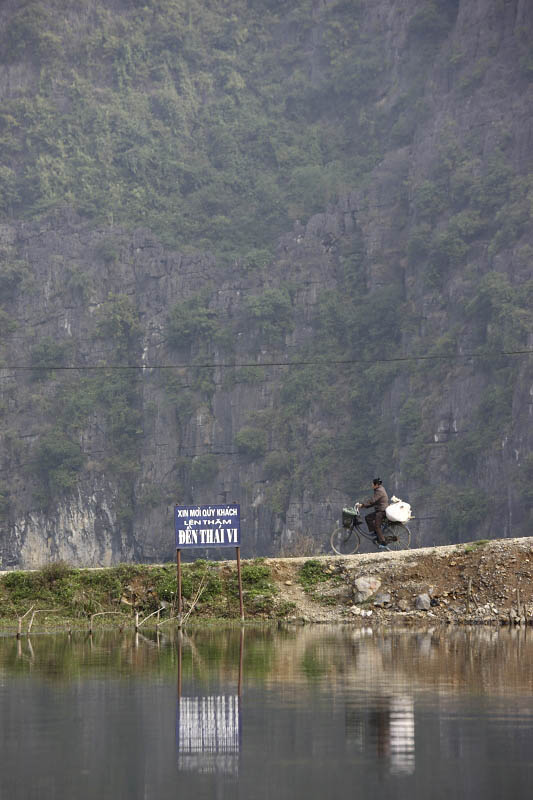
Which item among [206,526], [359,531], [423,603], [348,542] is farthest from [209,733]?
[348,542]

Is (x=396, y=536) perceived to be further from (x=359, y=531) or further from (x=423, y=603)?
(x=423, y=603)

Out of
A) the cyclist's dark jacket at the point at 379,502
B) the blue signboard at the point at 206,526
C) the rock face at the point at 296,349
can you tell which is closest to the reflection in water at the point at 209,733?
the blue signboard at the point at 206,526

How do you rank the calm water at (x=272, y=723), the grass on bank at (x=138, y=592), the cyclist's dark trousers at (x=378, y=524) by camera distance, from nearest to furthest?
the calm water at (x=272, y=723), the grass on bank at (x=138, y=592), the cyclist's dark trousers at (x=378, y=524)

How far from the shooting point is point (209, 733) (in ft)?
41.0

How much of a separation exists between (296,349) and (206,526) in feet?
229

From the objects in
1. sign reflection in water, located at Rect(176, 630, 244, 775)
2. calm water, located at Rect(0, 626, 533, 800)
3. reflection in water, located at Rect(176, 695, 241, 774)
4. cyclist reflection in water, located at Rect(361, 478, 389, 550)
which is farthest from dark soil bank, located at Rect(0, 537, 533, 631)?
reflection in water, located at Rect(176, 695, 241, 774)

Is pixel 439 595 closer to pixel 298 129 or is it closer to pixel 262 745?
pixel 262 745

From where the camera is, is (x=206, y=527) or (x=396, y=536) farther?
(x=396, y=536)

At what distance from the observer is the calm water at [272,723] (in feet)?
33.8

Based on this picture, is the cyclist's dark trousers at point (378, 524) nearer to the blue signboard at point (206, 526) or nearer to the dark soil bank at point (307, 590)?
the dark soil bank at point (307, 590)

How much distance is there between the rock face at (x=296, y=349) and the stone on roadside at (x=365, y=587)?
2075 inches

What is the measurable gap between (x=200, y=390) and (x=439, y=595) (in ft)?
226

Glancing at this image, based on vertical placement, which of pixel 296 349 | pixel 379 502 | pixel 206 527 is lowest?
pixel 206 527

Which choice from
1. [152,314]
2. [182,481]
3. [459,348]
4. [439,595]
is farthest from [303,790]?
[152,314]
